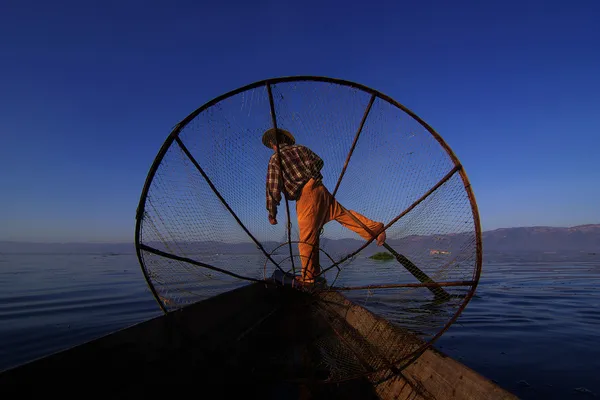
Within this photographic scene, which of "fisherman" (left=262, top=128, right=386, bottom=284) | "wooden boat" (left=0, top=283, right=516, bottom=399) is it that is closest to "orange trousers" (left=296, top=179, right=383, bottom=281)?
"fisherman" (left=262, top=128, right=386, bottom=284)

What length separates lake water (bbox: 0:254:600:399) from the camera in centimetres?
353

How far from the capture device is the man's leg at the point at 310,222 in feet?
14.3

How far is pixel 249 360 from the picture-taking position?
351 cm

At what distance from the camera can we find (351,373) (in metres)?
2.99

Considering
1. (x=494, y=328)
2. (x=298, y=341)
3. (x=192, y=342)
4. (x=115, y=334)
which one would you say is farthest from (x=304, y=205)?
(x=494, y=328)

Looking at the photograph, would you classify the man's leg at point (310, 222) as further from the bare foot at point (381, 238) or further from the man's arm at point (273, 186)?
the bare foot at point (381, 238)

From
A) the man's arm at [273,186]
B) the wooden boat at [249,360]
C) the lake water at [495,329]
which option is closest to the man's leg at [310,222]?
the man's arm at [273,186]

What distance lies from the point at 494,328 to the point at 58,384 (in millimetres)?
6396

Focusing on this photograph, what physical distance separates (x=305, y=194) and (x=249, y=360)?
231 centimetres

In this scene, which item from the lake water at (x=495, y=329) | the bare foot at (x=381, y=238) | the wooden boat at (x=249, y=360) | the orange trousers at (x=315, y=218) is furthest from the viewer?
the orange trousers at (x=315, y=218)

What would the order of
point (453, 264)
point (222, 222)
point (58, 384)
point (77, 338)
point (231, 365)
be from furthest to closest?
point (77, 338), point (222, 222), point (453, 264), point (231, 365), point (58, 384)

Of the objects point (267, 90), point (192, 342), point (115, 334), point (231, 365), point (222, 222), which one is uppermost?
point (267, 90)

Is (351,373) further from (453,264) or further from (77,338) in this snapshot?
(77,338)

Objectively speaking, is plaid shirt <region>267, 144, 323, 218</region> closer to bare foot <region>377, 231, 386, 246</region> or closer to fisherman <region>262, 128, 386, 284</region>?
fisherman <region>262, 128, 386, 284</region>
